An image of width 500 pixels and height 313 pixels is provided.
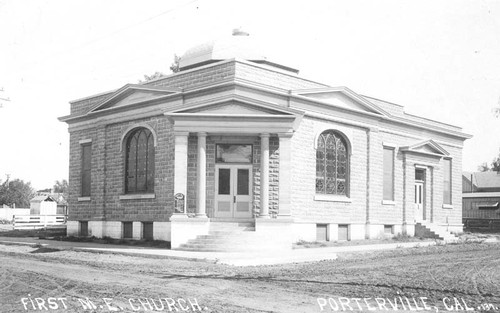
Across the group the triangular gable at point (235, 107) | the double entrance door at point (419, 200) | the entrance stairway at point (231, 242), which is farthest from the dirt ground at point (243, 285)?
the double entrance door at point (419, 200)

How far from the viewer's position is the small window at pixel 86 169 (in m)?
29.9

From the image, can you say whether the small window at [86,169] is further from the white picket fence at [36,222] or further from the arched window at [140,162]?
the white picket fence at [36,222]

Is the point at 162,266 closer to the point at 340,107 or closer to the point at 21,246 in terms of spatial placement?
the point at 21,246

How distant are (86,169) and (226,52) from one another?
9238mm

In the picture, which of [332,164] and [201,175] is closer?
[201,175]

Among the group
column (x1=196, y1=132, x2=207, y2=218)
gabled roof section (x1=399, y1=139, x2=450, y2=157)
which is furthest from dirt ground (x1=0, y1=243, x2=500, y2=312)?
gabled roof section (x1=399, y1=139, x2=450, y2=157)

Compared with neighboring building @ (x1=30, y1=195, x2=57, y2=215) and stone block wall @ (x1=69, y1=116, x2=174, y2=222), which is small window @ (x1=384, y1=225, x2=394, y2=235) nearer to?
stone block wall @ (x1=69, y1=116, x2=174, y2=222)

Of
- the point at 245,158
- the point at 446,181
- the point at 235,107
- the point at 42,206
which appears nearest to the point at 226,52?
the point at 235,107

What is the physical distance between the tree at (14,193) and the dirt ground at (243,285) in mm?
90950

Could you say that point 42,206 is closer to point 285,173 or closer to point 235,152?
point 235,152

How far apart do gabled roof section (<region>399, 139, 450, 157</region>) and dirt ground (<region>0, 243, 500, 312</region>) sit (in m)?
12.1

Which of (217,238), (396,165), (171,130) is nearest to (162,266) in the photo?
(217,238)

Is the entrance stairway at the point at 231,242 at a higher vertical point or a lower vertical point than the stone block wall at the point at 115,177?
lower

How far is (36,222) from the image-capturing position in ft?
168
